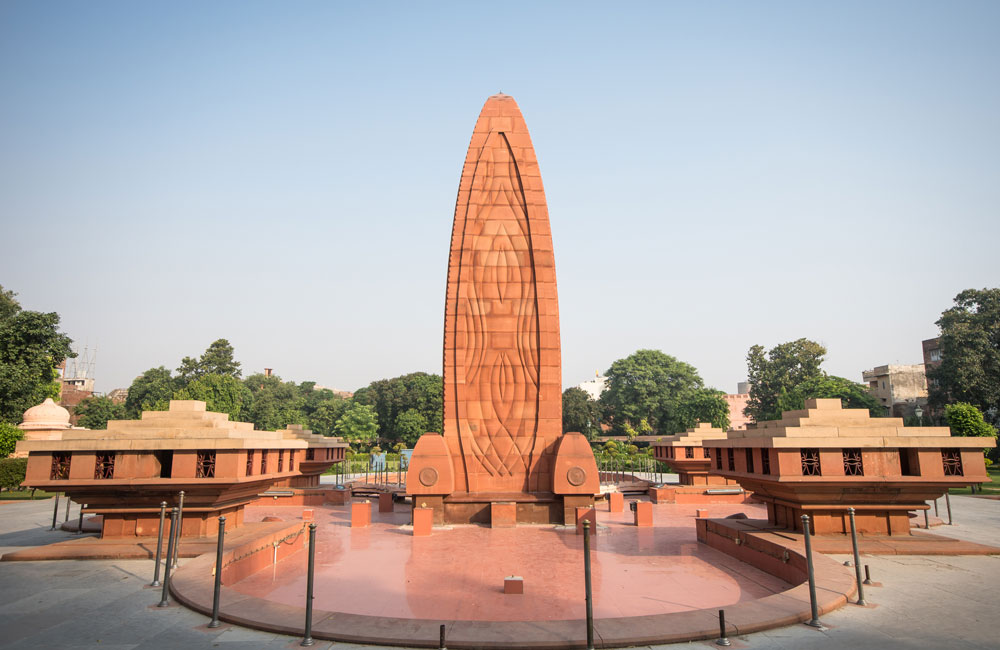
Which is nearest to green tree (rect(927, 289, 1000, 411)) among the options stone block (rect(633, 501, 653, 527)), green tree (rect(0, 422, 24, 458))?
stone block (rect(633, 501, 653, 527))

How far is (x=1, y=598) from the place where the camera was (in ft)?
27.6

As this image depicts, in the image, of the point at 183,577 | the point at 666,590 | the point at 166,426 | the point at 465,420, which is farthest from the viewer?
the point at 465,420

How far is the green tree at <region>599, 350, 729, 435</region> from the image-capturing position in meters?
71.6

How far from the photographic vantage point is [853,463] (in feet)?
37.8

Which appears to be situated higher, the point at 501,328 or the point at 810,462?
the point at 501,328

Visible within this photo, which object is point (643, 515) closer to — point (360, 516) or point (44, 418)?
point (360, 516)

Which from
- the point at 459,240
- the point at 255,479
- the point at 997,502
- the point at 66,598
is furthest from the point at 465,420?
the point at 997,502

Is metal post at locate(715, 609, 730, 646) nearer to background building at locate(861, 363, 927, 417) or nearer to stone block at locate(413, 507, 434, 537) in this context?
stone block at locate(413, 507, 434, 537)

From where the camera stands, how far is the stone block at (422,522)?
15.7 meters

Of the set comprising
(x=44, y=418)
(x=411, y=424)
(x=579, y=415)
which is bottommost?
(x=411, y=424)

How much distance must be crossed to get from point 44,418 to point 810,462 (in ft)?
122

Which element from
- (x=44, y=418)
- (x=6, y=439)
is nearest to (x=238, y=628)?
(x=6, y=439)

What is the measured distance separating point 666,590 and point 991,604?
4240 millimetres

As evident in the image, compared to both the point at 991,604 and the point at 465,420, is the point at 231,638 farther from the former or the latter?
the point at 465,420
